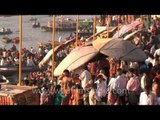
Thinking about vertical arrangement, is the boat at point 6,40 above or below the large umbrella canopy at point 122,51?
below

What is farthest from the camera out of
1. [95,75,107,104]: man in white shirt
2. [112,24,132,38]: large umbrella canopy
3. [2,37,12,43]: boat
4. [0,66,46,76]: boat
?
[2,37,12,43]: boat

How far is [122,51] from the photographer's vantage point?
29.1 feet

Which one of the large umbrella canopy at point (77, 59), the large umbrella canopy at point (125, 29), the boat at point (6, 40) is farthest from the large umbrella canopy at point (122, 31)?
the boat at point (6, 40)

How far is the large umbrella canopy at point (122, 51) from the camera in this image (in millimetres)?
8766

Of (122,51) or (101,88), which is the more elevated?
(122,51)

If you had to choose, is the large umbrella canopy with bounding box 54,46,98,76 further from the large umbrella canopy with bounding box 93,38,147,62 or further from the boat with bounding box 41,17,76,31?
the boat with bounding box 41,17,76,31

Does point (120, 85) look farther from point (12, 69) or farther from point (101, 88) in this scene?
point (12, 69)

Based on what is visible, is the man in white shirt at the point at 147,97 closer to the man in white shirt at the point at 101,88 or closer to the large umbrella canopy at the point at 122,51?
the man in white shirt at the point at 101,88

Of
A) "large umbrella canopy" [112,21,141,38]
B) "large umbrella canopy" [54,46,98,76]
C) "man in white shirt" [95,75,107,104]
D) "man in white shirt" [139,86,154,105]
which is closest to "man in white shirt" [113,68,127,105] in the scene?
"man in white shirt" [95,75,107,104]

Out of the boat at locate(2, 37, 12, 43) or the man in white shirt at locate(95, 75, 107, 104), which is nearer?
the man in white shirt at locate(95, 75, 107, 104)

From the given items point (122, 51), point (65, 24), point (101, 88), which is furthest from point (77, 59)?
point (65, 24)

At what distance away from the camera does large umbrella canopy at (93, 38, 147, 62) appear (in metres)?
8.77
